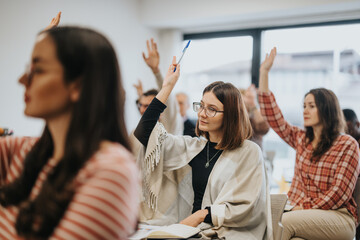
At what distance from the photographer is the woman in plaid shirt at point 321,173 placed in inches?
89.4

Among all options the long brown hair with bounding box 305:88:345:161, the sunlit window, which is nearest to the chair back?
the long brown hair with bounding box 305:88:345:161

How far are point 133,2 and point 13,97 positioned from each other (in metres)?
2.20

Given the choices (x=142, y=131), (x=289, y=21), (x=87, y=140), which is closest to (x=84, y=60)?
(x=87, y=140)

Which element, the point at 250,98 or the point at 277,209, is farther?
the point at 250,98

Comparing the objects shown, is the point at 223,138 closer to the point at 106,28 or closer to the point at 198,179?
the point at 198,179

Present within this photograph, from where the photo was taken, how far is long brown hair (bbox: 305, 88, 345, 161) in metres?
2.50

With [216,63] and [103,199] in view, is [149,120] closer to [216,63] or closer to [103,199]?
[103,199]

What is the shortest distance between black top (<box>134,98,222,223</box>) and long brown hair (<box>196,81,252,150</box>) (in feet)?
0.27

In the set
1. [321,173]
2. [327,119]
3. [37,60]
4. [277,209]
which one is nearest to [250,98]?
[327,119]

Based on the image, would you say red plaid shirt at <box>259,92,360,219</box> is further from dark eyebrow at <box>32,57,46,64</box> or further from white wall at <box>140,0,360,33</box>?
dark eyebrow at <box>32,57,46,64</box>

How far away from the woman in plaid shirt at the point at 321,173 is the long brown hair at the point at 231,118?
0.68 m

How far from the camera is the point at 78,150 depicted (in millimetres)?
634

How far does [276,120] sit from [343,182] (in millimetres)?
670

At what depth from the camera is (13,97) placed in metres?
3.24
